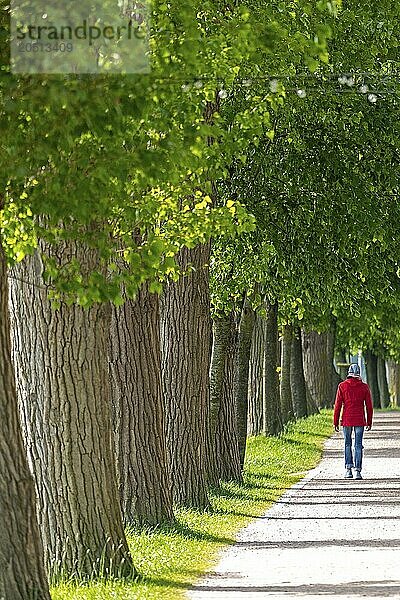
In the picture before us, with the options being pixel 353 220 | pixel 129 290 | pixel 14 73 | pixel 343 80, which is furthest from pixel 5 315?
pixel 353 220

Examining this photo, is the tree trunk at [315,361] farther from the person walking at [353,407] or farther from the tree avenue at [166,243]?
the person walking at [353,407]

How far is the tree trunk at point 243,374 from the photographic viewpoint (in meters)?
26.0

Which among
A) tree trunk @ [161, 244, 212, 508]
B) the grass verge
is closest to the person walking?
the grass verge

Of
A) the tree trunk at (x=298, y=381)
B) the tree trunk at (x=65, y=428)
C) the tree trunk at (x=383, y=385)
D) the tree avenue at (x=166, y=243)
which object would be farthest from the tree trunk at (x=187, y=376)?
the tree trunk at (x=383, y=385)

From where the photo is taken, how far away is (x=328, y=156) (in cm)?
2308

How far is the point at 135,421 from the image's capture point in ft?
56.1

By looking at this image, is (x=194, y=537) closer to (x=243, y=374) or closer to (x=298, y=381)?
(x=243, y=374)

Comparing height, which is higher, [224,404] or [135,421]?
[224,404]

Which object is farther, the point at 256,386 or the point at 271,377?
the point at 256,386

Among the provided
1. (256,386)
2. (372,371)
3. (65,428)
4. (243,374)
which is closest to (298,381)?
(256,386)

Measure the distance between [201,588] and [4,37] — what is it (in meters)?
4.83

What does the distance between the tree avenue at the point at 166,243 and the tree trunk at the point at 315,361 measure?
23.3m

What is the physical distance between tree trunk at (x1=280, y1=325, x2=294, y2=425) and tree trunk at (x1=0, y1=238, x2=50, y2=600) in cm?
3293

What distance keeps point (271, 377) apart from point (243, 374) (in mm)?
9913
